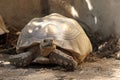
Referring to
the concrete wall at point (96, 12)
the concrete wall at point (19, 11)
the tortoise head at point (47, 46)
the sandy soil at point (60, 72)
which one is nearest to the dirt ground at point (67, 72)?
the sandy soil at point (60, 72)

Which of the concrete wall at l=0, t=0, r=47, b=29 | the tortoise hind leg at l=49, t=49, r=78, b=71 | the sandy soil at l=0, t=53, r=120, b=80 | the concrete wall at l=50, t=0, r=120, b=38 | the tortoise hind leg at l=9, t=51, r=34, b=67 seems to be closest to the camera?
the sandy soil at l=0, t=53, r=120, b=80

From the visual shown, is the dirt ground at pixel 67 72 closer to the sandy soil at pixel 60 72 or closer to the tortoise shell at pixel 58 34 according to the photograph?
the sandy soil at pixel 60 72

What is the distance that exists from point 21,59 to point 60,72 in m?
0.68

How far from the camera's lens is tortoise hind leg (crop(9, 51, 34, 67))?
5.62 m

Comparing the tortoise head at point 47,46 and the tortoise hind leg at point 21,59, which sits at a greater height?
the tortoise head at point 47,46

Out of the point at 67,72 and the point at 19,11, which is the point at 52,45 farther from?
the point at 19,11

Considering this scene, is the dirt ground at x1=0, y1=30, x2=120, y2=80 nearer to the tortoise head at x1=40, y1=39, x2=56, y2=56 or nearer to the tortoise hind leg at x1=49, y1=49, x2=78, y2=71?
the tortoise hind leg at x1=49, y1=49, x2=78, y2=71

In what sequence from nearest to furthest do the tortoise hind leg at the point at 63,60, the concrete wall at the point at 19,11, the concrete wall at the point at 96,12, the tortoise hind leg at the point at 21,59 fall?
the tortoise hind leg at the point at 63,60 → the tortoise hind leg at the point at 21,59 → the concrete wall at the point at 96,12 → the concrete wall at the point at 19,11

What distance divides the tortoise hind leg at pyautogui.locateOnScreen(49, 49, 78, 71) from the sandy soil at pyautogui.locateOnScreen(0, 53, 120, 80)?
0.24 ft

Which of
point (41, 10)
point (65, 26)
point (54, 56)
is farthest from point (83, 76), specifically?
point (41, 10)

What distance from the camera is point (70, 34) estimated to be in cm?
576

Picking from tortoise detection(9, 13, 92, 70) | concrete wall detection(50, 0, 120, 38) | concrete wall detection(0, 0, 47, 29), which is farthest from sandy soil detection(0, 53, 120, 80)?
concrete wall detection(0, 0, 47, 29)

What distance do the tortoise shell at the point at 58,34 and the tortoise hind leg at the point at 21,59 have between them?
16 centimetres

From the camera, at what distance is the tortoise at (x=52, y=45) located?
549 cm
